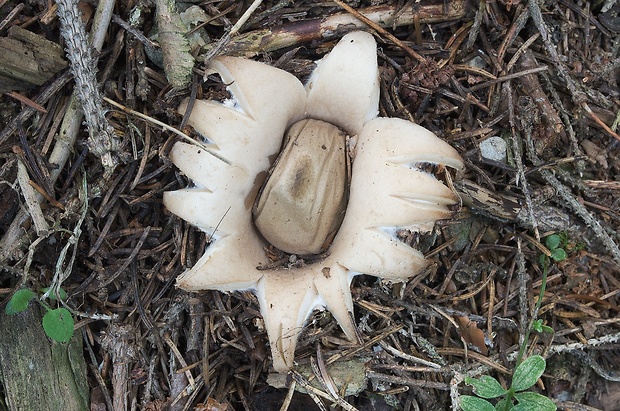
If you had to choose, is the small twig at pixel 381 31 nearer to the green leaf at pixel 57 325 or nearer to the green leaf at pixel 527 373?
the green leaf at pixel 527 373

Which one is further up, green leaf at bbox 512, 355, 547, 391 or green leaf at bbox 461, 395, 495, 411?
green leaf at bbox 512, 355, 547, 391

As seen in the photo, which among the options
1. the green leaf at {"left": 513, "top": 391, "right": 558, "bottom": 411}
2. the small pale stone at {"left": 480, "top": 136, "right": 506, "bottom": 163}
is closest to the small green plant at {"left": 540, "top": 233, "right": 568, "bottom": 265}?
the small pale stone at {"left": 480, "top": 136, "right": 506, "bottom": 163}

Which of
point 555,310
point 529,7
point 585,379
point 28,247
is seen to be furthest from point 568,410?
point 28,247

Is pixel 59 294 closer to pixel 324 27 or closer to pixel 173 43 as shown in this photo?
pixel 173 43

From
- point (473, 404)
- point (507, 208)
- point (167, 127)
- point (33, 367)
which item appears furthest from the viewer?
point (507, 208)

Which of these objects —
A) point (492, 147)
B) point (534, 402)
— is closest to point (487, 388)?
point (534, 402)

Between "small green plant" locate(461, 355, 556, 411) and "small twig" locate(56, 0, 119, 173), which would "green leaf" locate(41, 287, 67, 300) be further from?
"small green plant" locate(461, 355, 556, 411)
